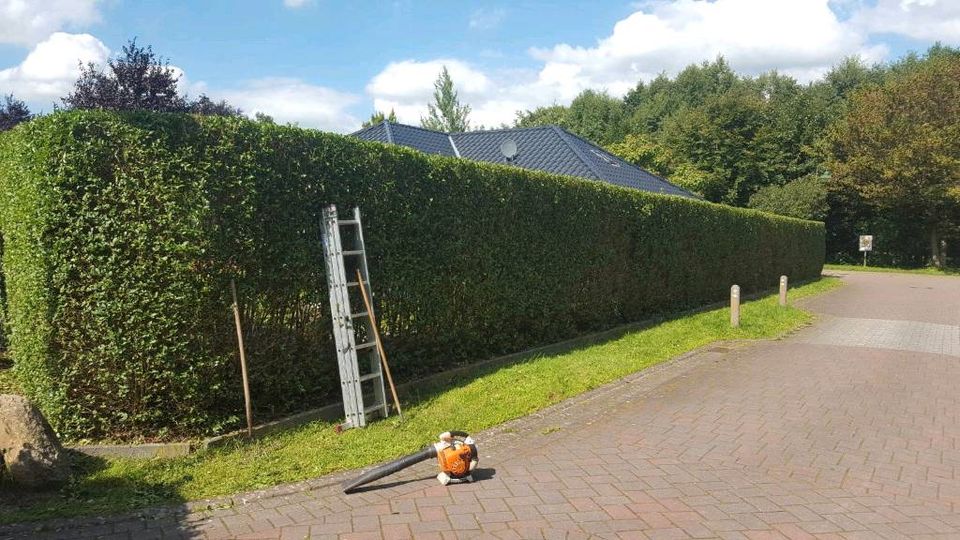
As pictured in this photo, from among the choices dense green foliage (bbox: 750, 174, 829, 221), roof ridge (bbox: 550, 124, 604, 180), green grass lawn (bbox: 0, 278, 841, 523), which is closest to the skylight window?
roof ridge (bbox: 550, 124, 604, 180)

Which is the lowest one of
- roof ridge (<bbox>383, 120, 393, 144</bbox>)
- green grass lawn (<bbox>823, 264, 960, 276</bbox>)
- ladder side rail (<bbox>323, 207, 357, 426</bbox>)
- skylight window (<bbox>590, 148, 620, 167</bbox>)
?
green grass lawn (<bbox>823, 264, 960, 276</bbox>)

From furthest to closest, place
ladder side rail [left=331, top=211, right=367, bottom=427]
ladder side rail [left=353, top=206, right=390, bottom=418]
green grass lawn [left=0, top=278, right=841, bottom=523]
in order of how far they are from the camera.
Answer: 1. ladder side rail [left=353, top=206, right=390, bottom=418]
2. ladder side rail [left=331, top=211, right=367, bottom=427]
3. green grass lawn [left=0, top=278, right=841, bottom=523]

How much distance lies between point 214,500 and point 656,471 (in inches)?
126

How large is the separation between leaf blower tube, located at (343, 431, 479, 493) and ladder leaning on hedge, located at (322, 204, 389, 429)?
58.7 inches

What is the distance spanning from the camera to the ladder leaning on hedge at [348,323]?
6.23 metres

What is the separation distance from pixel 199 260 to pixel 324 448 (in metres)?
1.89

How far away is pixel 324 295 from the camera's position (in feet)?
21.4

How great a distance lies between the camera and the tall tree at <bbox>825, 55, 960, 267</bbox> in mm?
38406

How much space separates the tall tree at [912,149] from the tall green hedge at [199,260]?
3965cm

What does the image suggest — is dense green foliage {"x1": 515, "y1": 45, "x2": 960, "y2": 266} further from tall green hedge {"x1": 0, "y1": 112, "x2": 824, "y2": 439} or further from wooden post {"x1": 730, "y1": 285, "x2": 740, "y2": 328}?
tall green hedge {"x1": 0, "y1": 112, "x2": 824, "y2": 439}

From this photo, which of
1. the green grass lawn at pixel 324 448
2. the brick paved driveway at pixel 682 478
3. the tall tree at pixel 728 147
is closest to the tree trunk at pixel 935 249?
the tall tree at pixel 728 147

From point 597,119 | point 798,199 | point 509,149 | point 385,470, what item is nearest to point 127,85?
point 509,149

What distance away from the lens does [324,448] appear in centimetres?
554

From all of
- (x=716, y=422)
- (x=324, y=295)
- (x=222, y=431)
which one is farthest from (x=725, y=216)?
(x=222, y=431)
